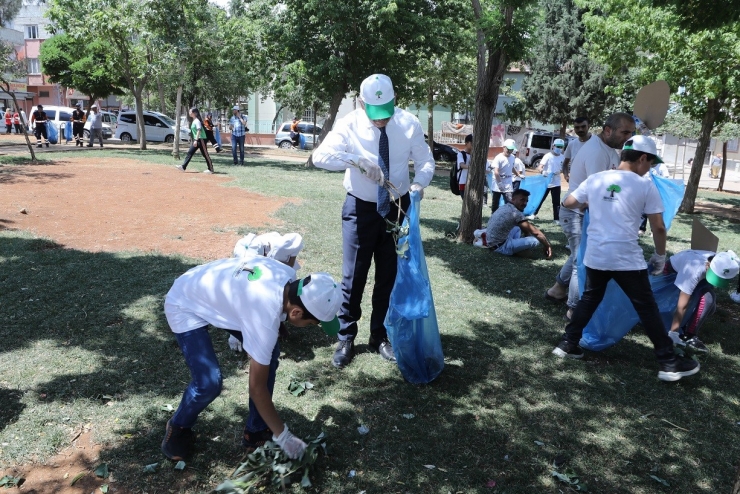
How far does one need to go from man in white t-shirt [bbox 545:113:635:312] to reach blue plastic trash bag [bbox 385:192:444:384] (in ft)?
5.72

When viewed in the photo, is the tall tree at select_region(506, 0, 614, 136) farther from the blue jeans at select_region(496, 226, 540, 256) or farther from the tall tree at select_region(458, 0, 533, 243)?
the blue jeans at select_region(496, 226, 540, 256)

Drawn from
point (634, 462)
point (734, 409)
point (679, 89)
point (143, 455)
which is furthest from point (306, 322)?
point (679, 89)

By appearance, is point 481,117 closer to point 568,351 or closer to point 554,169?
point 554,169

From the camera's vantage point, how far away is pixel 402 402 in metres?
3.56

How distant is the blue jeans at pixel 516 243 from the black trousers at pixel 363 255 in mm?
3674

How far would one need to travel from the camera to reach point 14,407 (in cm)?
333

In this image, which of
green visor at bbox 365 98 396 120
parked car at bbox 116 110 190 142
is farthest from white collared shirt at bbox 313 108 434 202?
parked car at bbox 116 110 190 142

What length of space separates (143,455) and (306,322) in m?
1.28

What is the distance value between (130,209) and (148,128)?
67.3 feet

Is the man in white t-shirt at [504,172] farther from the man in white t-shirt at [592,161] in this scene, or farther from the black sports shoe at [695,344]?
the black sports shoe at [695,344]

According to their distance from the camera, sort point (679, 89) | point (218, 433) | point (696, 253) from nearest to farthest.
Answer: point (218, 433)
point (696, 253)
point (679, 89)

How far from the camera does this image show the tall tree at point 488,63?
259 inches

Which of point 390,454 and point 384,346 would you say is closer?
point 390,454

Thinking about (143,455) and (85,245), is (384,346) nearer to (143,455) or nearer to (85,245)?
(143,455)
